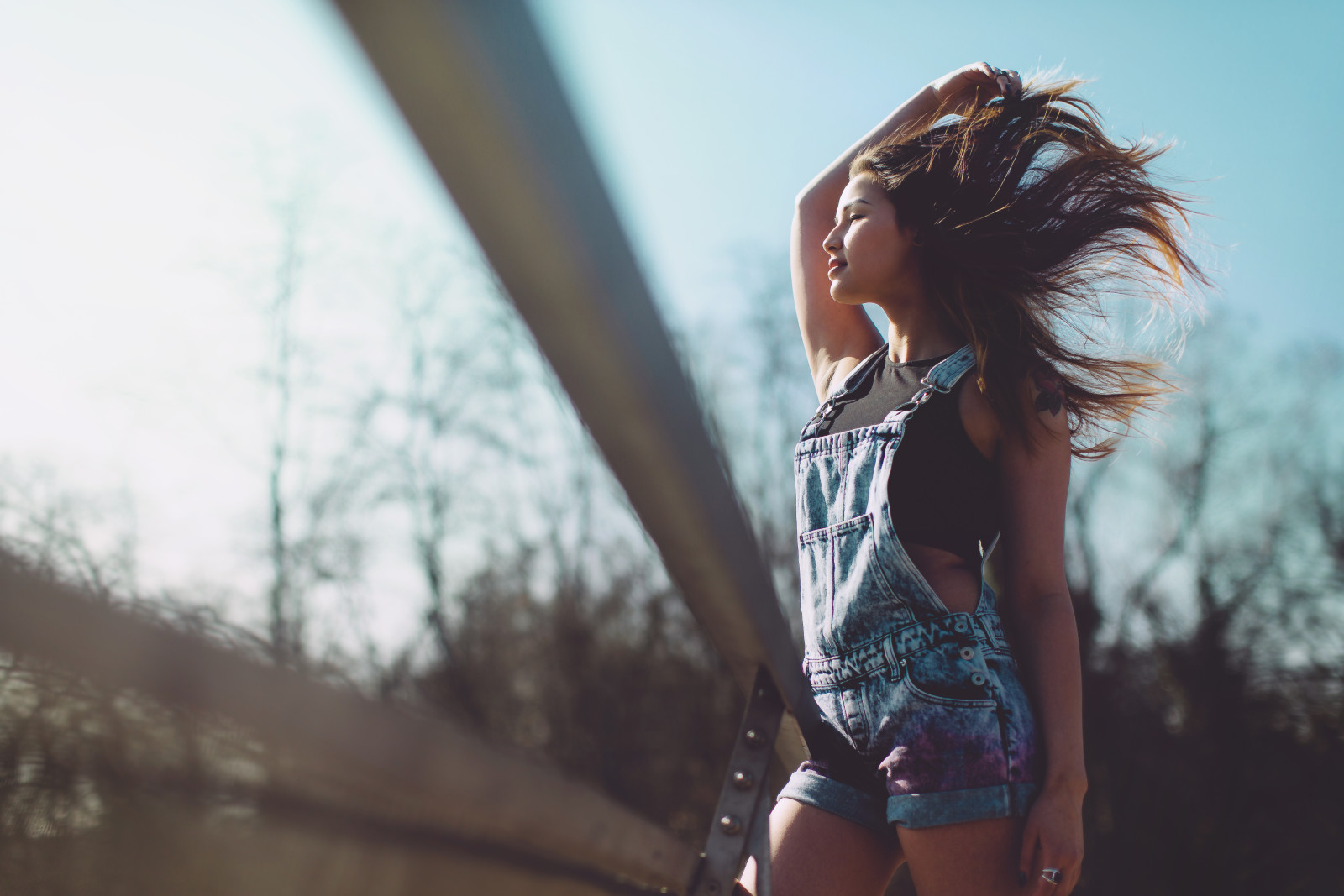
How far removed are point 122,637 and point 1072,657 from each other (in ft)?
4.26

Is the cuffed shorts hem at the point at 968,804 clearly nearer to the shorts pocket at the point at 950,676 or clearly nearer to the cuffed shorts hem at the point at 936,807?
the cuffed shorts hem at the point at 936,807

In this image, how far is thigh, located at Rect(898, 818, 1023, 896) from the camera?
111 centimetres

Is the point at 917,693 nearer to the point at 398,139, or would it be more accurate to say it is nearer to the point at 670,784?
the point at 398,139

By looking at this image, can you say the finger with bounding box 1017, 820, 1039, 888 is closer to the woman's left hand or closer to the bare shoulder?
the woman's left hand

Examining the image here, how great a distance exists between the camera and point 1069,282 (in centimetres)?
158

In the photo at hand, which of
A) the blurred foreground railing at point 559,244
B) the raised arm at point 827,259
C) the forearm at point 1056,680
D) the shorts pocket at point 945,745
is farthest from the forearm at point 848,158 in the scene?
the blurred foreground railing at point 559,244

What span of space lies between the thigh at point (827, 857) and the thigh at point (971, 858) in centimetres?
12

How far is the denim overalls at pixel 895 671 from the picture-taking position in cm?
114

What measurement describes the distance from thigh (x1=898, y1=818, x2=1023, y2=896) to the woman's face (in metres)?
0.89

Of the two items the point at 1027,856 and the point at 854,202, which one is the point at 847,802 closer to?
the point at 1027,856

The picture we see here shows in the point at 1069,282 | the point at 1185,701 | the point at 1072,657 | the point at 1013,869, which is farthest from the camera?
the point at 1185,701

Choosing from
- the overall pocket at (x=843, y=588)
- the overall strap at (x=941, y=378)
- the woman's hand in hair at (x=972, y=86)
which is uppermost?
the woman's hand in hair at (x=972, y=86)

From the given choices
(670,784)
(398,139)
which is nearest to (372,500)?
(670,784)

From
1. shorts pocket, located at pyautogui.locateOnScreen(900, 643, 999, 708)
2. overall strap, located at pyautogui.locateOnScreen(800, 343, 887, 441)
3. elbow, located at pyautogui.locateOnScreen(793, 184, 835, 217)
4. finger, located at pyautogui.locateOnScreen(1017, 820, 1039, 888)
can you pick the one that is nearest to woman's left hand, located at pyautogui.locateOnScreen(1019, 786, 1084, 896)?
finger, located at pyautogui.locateOnScreen(1017, 820, 1039, 888)
